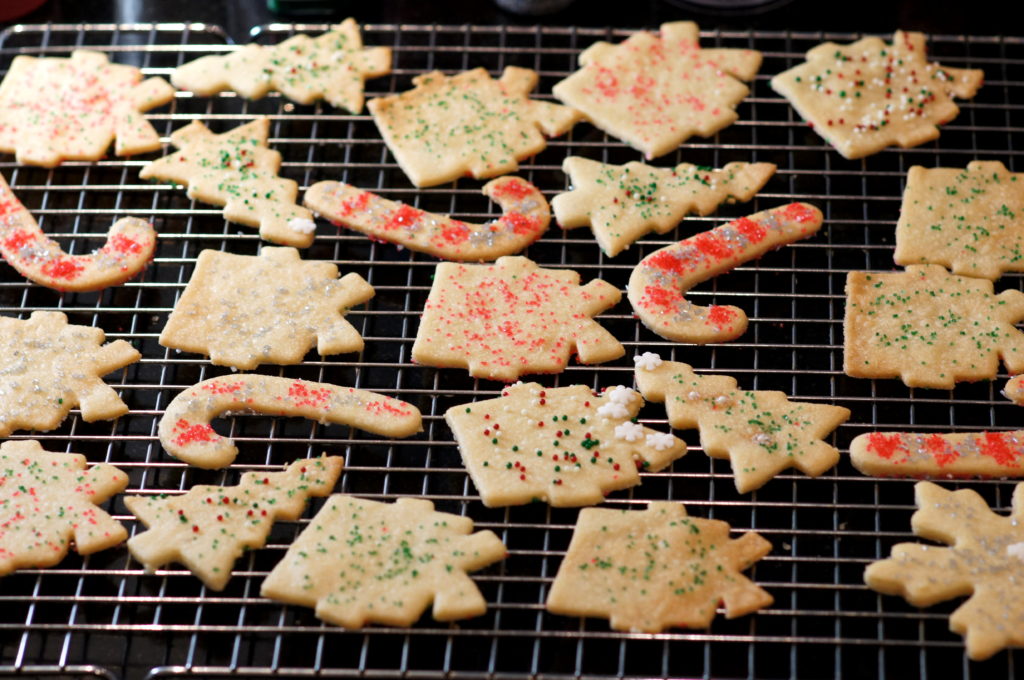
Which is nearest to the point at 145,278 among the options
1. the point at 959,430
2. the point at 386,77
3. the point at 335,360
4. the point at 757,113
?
the point at 335,360

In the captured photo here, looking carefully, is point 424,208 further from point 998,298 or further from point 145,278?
point 998,298

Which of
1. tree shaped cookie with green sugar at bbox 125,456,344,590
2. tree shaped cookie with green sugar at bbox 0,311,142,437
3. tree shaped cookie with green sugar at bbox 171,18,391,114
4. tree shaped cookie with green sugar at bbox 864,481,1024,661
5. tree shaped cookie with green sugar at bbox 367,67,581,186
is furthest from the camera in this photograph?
tree shaped cookie with green sugar at bbox 171,18,391,114

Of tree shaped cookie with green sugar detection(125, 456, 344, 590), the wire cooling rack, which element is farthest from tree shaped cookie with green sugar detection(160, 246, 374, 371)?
tree shaped cookie with green sugar detection(125, 456, 344, 590)

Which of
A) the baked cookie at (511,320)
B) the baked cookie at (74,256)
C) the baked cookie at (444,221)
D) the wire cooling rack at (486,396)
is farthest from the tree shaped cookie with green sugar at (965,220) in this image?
the baked cookie at (74,256)

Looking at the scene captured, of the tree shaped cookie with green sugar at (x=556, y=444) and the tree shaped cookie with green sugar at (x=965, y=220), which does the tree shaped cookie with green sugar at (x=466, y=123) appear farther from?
the tree shaped cookie with green sugar at (x=965, y=220)

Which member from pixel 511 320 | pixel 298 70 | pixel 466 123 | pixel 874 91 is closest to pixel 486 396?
pixel 511 320

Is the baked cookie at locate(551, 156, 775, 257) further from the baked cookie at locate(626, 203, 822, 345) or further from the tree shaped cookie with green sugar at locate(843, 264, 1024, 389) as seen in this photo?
the tree shaped cookie with green sugar at locate(843, 264, 1024, 389)

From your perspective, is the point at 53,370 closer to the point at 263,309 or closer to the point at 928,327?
the point at 263,309
